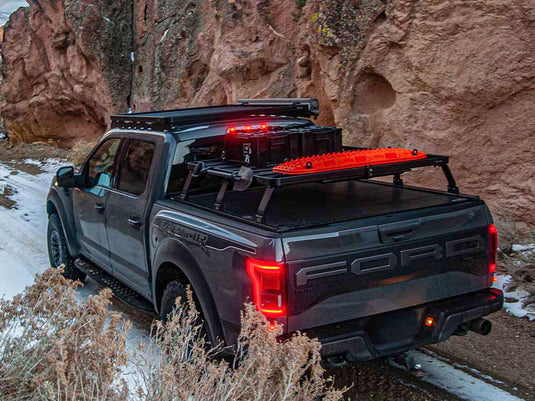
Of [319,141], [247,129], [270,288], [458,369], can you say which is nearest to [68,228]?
[247,129]

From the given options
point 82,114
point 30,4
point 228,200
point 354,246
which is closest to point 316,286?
point 354,246

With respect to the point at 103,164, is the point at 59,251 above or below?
below

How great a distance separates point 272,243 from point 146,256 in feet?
5.76

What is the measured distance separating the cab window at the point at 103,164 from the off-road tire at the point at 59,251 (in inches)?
41.6

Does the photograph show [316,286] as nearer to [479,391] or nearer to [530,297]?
[479,391]

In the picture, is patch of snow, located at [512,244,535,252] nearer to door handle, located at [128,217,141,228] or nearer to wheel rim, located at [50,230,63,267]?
door handle, located at [128,217,141,228]

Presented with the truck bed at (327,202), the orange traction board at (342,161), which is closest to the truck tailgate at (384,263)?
the truck bed at (327,202)

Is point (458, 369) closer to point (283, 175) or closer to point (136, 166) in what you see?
point (283, 175)

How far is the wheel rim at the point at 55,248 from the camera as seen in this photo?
7059mm

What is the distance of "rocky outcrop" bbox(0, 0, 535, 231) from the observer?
7.38 m

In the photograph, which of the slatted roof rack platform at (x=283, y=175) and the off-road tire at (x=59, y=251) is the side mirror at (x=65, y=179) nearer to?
the off-road tire at (x=59, y=251)

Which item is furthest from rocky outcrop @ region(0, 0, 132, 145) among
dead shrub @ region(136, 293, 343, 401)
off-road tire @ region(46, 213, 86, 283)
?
dead shrub @ region(136, 293, 343, 401)

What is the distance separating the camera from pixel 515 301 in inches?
233

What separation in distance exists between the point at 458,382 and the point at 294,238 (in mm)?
1813
